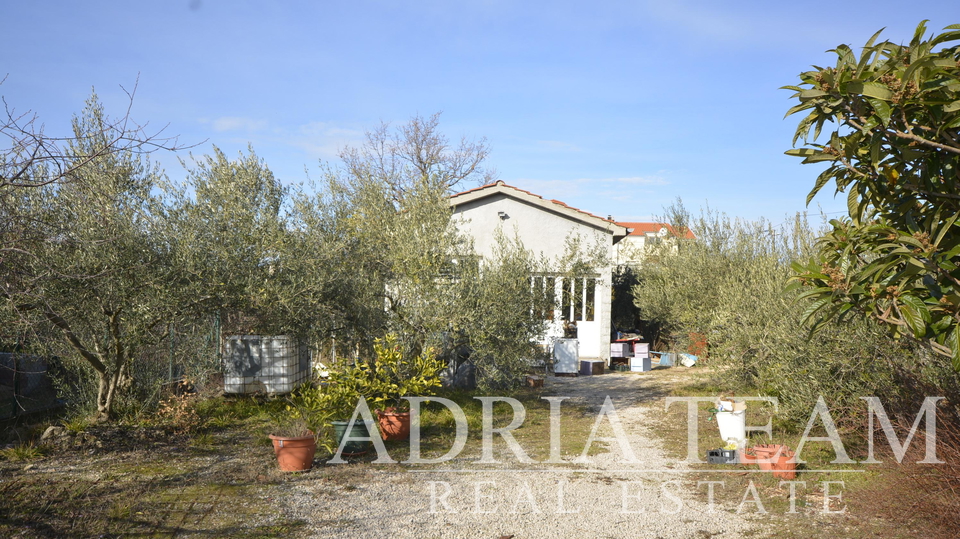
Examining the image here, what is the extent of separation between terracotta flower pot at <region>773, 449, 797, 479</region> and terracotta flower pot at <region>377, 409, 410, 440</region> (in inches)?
176

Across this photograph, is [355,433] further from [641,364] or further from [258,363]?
[641,364]

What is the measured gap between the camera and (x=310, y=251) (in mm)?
9188

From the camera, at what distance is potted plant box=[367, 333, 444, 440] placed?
798 cm

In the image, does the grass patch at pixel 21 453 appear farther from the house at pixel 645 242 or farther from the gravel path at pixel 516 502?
the house at pixel 645 242

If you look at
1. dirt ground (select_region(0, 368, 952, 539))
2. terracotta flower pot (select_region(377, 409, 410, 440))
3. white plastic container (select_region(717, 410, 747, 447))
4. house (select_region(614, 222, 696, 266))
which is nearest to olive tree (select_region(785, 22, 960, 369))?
dirt ground (select_region(0, 368, 952, 539))

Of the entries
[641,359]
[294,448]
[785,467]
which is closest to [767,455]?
[785,467]

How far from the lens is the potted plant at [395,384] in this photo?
7.98 m

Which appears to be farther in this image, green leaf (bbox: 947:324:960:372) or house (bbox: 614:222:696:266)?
house (bbox: 614:222:696:266)

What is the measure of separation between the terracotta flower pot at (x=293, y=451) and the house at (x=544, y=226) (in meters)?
10.0

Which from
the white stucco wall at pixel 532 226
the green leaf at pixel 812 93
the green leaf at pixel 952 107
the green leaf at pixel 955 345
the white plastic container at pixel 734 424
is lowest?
the white plastic container at pixel 734 424

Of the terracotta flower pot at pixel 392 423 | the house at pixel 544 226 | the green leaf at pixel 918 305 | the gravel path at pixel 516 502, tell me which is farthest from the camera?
the house at pixel 544 226

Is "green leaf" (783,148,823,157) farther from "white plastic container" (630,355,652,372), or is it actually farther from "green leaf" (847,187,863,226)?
"white plastic container" (630,355,652,372)

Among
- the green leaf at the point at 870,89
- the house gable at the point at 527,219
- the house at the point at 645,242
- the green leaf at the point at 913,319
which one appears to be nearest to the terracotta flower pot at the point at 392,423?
the green leaf at the point at 913,319

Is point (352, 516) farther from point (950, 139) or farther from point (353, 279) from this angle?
point (950, 139)
